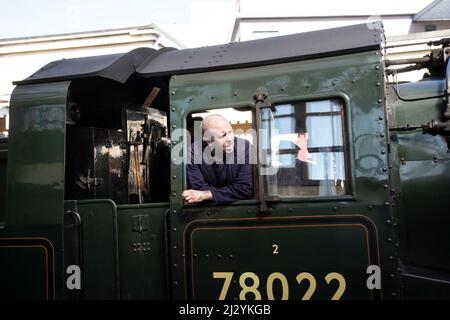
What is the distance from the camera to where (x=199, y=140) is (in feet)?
9.98

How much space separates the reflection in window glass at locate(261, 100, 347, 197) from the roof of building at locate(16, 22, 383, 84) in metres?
0.35

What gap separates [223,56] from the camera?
308 cm

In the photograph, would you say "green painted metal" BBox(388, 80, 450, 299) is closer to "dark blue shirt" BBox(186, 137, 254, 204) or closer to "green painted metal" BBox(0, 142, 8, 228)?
"dark blue shirt" BBox(186, 137, 254, 204)

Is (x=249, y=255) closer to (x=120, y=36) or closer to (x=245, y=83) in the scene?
(x=245, y=83)

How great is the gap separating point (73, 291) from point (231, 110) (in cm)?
171

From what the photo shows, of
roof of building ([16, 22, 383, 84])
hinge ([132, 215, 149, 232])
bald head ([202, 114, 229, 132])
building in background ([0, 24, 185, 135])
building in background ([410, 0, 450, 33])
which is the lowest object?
hinge ([132, 215, 149, 232])

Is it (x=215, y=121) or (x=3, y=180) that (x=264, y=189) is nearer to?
(x=215, y=121)

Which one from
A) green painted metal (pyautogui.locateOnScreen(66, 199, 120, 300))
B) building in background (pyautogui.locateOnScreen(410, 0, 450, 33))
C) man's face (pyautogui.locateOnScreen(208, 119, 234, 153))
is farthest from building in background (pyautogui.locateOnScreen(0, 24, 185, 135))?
building in background (pyautogui.locateOnScreen(410, 0, 450, 33))

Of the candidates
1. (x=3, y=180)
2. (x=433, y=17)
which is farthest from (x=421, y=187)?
(x=433, y=17)

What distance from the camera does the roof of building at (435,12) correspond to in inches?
804

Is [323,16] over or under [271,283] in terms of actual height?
over

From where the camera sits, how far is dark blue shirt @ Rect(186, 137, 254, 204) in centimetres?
287

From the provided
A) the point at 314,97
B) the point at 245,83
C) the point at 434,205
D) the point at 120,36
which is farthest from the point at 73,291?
the point at 120,36

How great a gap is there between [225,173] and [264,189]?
1.16ft
